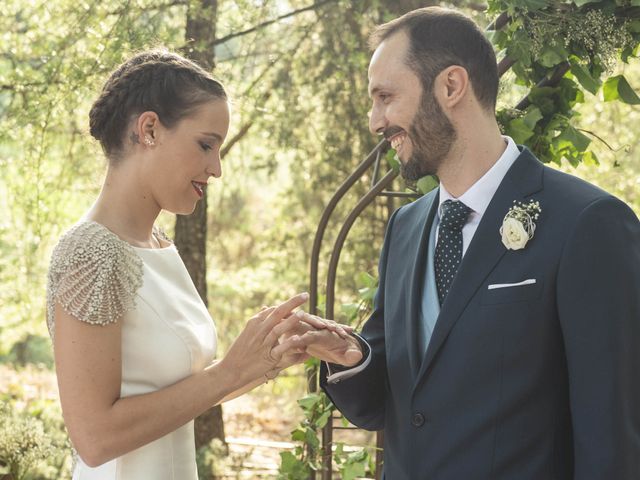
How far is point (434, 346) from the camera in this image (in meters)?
1.98

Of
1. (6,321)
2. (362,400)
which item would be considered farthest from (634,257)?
(6,321)

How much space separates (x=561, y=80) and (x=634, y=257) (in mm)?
1203

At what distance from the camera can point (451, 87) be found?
7.23ft

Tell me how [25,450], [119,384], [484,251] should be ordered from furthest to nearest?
[25,450], [119,384], [484,251]

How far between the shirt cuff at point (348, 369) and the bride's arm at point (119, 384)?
0.43 feet

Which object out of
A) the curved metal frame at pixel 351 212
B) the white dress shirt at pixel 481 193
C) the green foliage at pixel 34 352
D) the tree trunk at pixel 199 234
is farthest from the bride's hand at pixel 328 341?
the green foliage at pixel 34 352

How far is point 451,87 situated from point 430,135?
14 cm

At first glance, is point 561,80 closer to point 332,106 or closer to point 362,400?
point 362,400

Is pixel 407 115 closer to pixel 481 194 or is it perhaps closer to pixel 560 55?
pixel 481 194

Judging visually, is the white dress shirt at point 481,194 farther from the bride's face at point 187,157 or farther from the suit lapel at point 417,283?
the bride's face at point 187,157

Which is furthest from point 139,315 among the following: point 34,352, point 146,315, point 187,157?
point 34,352

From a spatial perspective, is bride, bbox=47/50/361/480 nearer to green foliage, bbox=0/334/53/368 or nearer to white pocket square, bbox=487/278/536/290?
white pocket square, bbox=487/278/536/290

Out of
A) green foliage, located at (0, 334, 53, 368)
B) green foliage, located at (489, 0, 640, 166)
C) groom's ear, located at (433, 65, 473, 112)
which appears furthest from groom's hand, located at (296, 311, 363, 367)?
green foliage, located at (0, 334, 53, 368)

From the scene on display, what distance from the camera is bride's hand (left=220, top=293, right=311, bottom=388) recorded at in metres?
2.19
